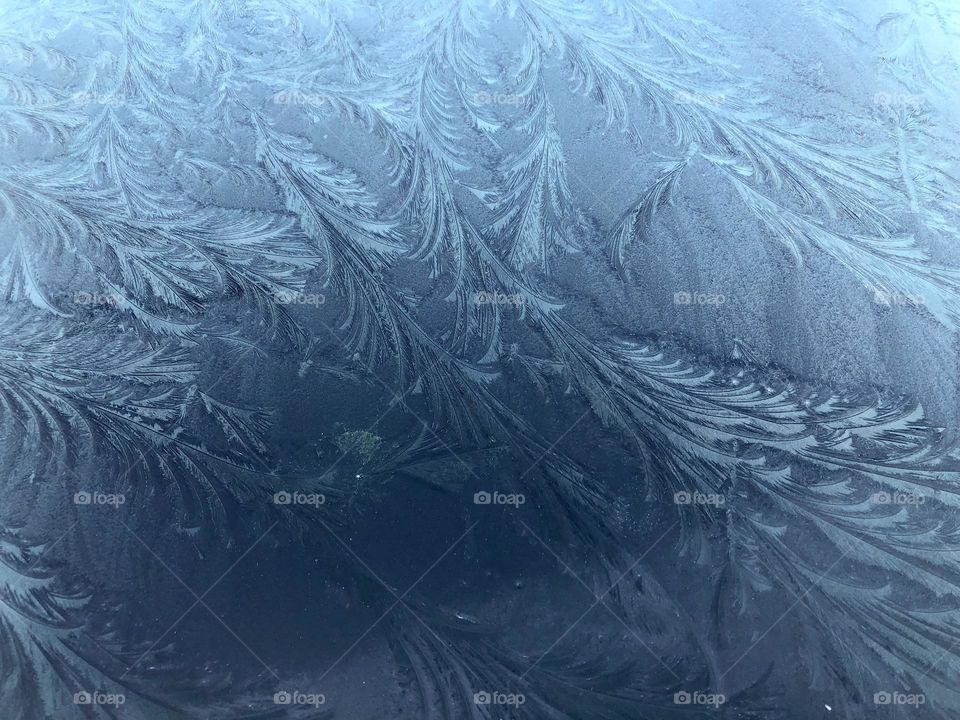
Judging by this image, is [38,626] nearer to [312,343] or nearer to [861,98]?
[312,343]

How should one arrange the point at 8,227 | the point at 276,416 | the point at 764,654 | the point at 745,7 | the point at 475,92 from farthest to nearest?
the point at 745,7, the point at 475,92, the point at 8,227, the point at 276,416, the point at 764,654

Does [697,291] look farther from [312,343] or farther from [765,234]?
[312,343]

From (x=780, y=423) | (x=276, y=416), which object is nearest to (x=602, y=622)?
(x=780, y=423)

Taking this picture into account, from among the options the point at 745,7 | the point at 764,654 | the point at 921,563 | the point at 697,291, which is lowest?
the point at 764,654

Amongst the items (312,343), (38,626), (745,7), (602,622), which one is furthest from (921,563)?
(38,626)

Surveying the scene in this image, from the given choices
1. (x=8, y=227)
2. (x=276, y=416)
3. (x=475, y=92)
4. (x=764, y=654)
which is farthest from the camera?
(x=475, y=92)

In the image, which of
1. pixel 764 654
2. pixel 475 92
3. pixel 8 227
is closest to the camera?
pixel 764 654

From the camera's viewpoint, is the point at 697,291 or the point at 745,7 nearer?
the point at 697,291

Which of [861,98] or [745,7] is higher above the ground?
[745,7]

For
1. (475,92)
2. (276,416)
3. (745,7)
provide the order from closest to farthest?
(276,416), (475,92), (745,7)
